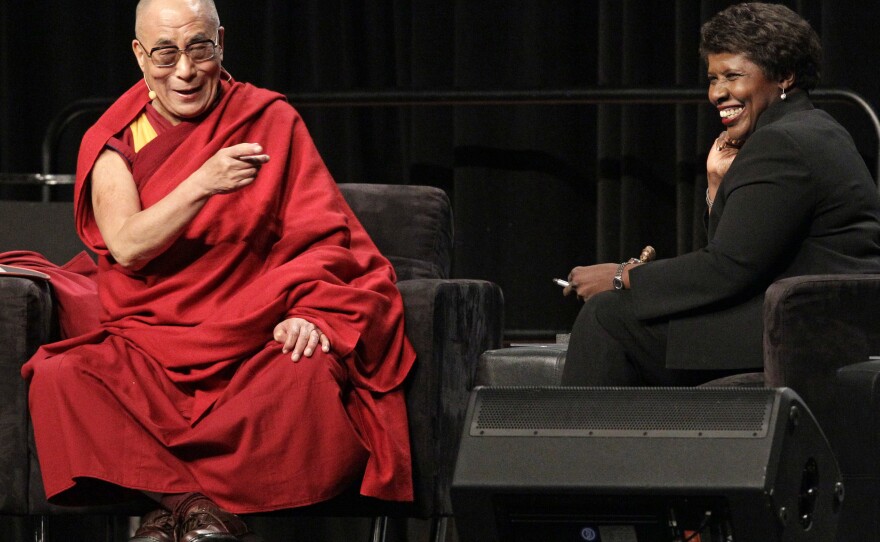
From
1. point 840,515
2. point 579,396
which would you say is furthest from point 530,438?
point 840,515

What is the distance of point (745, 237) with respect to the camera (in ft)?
7.25

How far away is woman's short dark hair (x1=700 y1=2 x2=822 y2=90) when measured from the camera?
235cm

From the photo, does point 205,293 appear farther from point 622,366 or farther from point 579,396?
point 579,396

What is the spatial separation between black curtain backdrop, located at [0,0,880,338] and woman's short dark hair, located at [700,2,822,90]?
42.3 inches

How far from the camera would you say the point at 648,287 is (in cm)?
232

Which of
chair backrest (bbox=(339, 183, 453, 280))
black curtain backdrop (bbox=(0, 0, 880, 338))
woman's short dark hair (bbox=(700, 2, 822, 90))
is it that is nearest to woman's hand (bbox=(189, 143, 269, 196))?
chair backrest (bbox=(339, 183, 453, 280))

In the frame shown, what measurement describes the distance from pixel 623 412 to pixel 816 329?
1.67 feet

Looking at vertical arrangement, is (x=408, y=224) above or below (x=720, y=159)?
below

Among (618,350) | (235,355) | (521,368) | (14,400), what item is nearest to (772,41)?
(618,350)

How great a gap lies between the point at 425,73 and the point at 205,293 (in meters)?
1.65

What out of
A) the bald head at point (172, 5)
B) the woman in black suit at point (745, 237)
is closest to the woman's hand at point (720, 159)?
the woman in black suit at point (745, 237)

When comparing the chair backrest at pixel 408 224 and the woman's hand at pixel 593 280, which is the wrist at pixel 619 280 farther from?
the chair backrest at pixel 408 224

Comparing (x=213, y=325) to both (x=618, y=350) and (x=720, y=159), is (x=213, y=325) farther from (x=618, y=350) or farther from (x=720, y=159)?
(x=720, y=159)

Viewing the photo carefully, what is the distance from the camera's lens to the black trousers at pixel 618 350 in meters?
2.33
